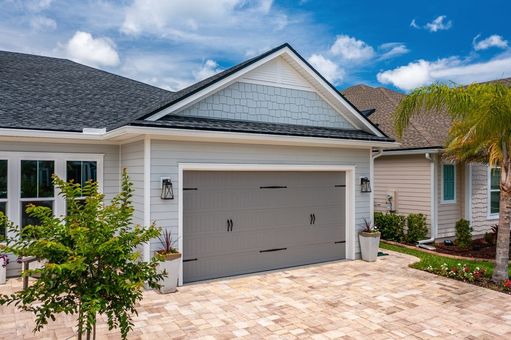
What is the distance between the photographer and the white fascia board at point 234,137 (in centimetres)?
697

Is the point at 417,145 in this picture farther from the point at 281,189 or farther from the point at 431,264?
the point at 281,189

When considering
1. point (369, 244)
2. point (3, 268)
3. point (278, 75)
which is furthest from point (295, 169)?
point (3, 268)

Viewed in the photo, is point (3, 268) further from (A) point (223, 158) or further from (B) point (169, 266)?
(A) point (223, 158)

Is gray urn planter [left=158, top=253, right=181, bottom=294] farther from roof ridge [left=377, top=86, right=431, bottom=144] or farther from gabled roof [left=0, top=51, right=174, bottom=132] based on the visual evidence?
roof ridge [left=377, top=86, right=431, bottom=144]

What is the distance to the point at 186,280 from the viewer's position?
7809 mm

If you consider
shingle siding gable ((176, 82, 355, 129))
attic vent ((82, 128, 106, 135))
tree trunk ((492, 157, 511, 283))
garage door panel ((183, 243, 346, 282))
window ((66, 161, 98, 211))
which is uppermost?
shingle siding gable ((176, 82, 355, 129))

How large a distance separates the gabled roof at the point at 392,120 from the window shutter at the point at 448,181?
0.98 m

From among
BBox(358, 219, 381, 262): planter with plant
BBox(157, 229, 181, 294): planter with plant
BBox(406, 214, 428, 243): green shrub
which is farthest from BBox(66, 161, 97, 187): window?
BBox(406, 214, 428, 243): green shrub

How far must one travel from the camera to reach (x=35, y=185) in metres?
8.27

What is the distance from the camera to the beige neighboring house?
1210 cm

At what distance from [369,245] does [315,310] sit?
382cm

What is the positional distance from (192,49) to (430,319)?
56.4 ft

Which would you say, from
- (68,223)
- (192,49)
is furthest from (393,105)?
(68,223)

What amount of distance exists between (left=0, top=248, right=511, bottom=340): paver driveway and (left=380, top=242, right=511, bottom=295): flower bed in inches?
13.2
